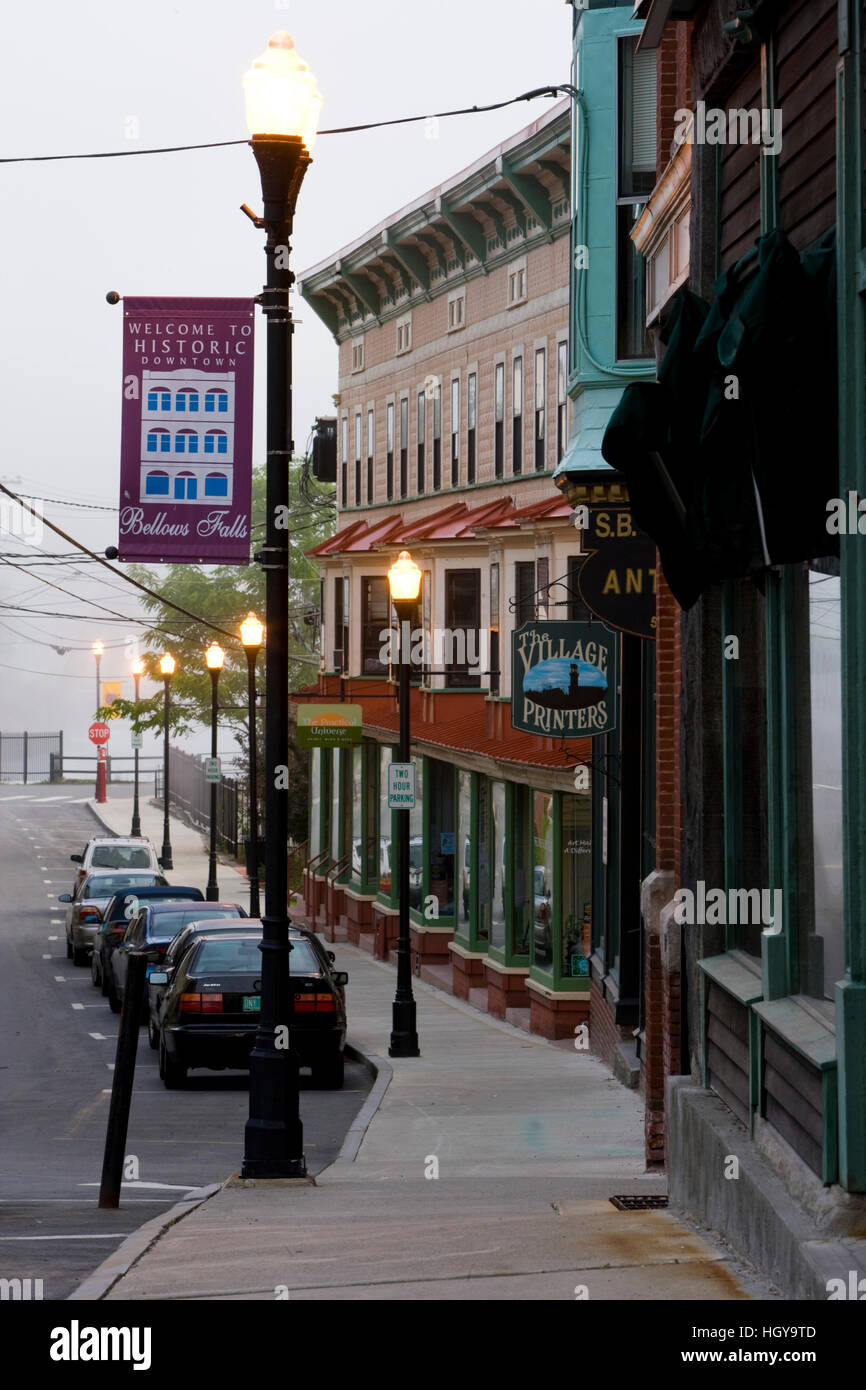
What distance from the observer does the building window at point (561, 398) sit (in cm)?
2811

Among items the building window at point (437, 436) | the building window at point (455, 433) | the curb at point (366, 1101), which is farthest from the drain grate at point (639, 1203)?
the building window at point (437, 436)

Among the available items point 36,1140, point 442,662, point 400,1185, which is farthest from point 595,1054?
point 442,662

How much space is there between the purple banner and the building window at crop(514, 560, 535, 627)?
12703 mm

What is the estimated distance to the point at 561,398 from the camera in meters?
28.4

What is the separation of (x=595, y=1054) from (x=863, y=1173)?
50.2ft

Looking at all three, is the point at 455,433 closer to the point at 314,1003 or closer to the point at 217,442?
the point at 314,1003

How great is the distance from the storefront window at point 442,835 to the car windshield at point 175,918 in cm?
818

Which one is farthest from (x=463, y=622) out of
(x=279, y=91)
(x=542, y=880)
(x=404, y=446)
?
(x=279, y=91)

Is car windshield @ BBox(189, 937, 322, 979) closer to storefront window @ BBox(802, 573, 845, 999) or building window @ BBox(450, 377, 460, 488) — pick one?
storefront window @ BBox(802, 573, 845, 999)

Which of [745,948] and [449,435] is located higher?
[449,435]

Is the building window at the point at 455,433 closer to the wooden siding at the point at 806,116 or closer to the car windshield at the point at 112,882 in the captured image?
the car windshield at the point at 112,882

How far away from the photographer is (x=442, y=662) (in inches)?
1273

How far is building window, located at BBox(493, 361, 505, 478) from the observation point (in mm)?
31469
